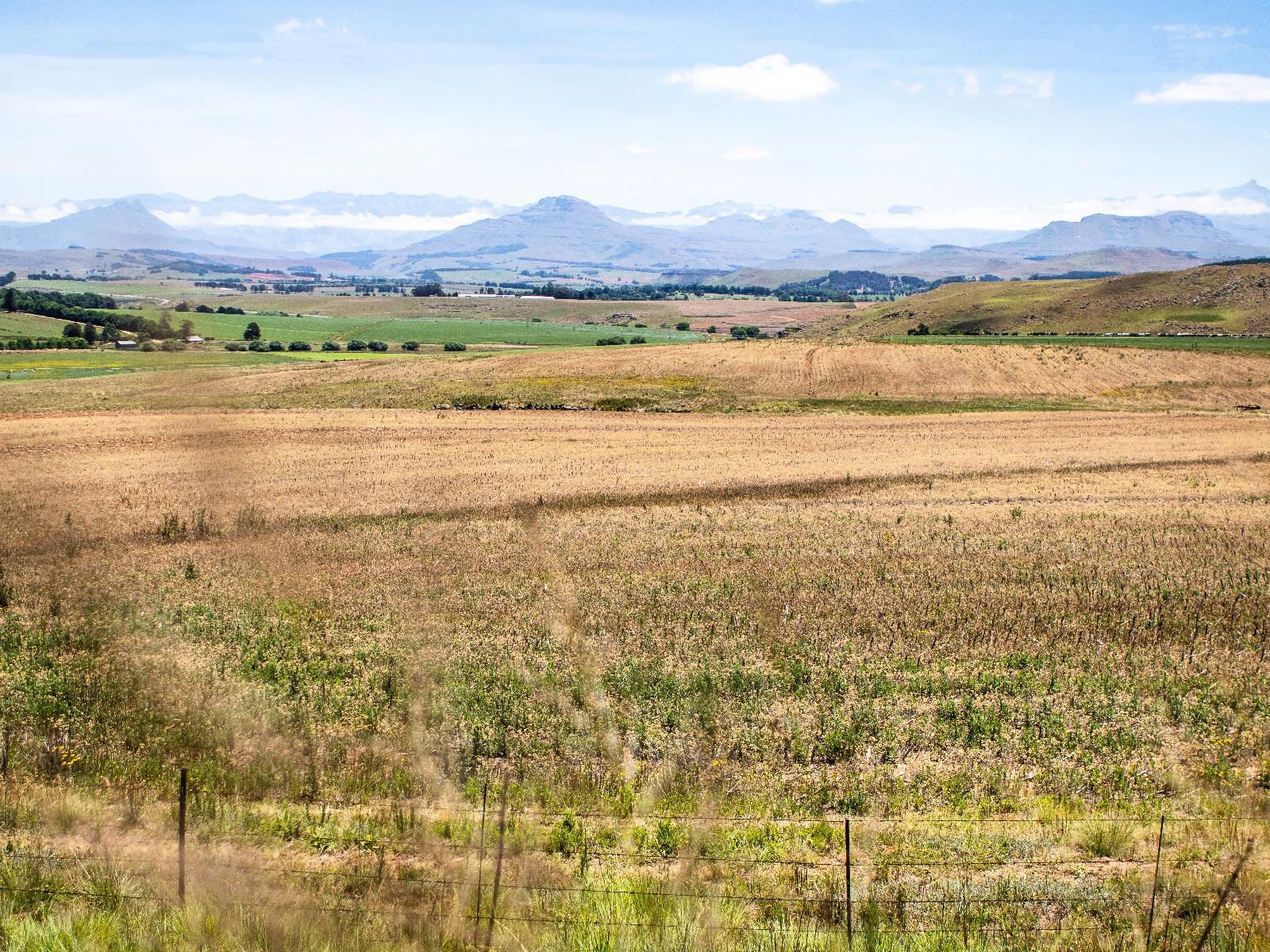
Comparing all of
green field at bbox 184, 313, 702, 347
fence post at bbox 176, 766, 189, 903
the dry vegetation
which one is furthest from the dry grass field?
green field at bbox 184, 313, 702, 347

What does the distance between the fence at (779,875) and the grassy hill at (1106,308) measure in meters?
127

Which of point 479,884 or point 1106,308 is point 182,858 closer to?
point 479,884

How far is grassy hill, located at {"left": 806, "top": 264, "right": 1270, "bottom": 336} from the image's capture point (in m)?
126

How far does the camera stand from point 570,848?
980 cm

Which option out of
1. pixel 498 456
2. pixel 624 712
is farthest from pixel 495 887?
pixel 498 456

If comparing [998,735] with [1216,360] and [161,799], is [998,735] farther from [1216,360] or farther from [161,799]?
[1216,360]

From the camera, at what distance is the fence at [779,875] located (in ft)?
26.2

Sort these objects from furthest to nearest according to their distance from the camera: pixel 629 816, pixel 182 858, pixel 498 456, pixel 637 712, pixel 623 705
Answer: pixel 498 456 < pixel 623 705 < pixel 637 712 < pixel 629 816 < pixel 182 858

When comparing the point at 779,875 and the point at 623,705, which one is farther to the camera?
the point at 623,705

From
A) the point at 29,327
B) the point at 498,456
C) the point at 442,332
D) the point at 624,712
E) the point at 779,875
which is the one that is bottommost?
the point at 624,712

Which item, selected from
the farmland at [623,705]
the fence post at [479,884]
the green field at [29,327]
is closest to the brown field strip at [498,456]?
the farmland at [623,705]

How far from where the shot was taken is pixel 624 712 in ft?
46.5

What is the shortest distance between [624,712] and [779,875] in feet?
16.9

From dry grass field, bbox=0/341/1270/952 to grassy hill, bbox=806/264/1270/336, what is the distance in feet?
350
